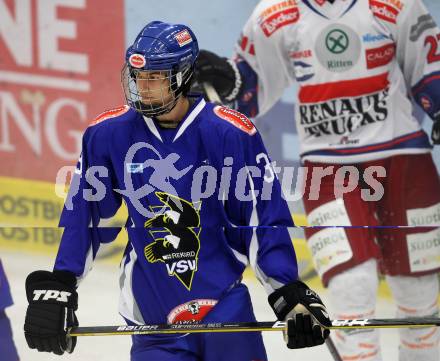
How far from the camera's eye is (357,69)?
4.91 m

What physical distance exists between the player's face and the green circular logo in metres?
1.64

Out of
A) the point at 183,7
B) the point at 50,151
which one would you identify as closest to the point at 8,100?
the point at 50,151

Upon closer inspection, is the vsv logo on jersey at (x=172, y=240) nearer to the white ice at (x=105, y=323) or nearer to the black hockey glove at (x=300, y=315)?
the black hockey glove at (x=300, y=315)

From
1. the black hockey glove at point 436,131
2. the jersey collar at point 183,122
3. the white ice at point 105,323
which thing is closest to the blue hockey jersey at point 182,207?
the jersey collar at point 183,122

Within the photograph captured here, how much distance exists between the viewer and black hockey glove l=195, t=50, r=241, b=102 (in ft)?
16.6

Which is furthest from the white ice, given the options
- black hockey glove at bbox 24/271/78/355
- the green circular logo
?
the green circular logo

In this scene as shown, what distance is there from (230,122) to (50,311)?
2.18ft

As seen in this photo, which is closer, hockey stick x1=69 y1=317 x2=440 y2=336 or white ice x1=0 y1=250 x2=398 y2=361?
hockey stick x1=69 y1=317 x2=440 y2=336

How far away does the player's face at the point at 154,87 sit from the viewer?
3.34 metres

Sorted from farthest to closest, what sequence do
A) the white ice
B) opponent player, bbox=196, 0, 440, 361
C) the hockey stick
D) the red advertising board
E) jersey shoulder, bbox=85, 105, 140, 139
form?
the red advertising board, opponent player, bbox=196, 0, 440, 361, the white ice, jersey shoulder, bbox=85, 105, 140, 139, the hockey stick

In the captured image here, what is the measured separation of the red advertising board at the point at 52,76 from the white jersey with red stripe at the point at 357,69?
1.27 meters

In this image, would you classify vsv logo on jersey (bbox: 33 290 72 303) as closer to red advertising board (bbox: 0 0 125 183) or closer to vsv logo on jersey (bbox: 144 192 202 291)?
vsv logo on jersey (bbox: 144 192 202 291)

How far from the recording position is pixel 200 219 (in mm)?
3412

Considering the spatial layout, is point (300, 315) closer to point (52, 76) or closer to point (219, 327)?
point (219, 327)
